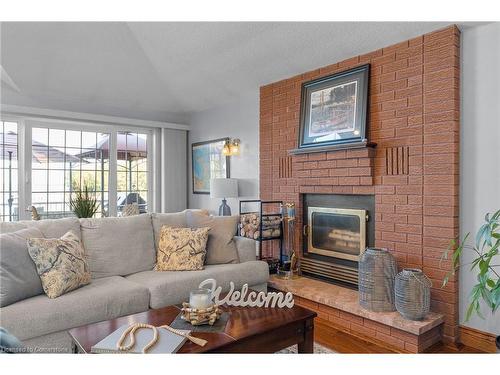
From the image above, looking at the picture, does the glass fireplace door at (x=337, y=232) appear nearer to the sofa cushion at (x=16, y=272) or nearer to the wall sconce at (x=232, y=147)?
the wall sconce at (x=232, y=147)

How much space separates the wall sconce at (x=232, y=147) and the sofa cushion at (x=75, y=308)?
2.48 m

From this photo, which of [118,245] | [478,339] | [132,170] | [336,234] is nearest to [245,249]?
[336,234]

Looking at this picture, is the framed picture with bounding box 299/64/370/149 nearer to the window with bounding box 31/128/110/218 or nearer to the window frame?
the window frame

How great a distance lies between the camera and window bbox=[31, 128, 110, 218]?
4488 mm

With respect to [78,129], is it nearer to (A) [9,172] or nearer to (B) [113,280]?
(A) [9,172]

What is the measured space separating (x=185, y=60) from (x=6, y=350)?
3.41m

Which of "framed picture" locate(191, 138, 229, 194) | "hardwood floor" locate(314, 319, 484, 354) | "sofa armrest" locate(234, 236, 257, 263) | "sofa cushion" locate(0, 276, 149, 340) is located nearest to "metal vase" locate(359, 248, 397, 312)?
"hardwood floor" locate(314, 319, 484, 354)

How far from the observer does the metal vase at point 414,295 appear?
2463mm

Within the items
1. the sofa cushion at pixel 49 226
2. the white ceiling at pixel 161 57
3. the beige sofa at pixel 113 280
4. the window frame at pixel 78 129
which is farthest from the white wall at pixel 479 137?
the window frame at pixel 78 129

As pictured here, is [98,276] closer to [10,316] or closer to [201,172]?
[10,316]

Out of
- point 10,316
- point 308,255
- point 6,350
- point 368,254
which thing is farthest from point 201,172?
point 6,350

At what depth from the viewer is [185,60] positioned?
3883mm

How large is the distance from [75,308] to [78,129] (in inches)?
130

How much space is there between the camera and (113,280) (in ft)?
8.59
